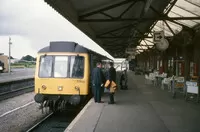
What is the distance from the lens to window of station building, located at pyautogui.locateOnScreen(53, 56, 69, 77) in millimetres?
10883

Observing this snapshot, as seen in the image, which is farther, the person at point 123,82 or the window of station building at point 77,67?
the person at point 123,82

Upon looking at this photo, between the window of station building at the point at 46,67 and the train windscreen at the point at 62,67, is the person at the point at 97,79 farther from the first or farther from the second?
the window of station building at the point at 46,67

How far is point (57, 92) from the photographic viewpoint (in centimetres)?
1059

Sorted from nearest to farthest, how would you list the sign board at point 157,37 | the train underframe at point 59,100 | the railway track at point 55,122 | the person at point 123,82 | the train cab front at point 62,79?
1. the railway track at point 55,122
2. the train underframe at point 59,100
3. the train cab front at point 62,79
4. the sign board at point 157,37
5. the person at point 123,82

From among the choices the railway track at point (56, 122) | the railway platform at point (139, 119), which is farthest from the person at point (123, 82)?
the railway platform at point (139, 119)

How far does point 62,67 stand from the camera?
431 inches

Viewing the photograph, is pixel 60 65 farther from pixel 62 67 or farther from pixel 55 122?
pixel 55 122

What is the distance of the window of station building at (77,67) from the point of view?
1087cm

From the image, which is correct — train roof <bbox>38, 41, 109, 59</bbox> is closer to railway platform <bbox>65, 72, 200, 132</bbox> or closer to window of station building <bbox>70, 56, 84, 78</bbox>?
window of station building <bbox>70, 56, 84, 78</bbox>

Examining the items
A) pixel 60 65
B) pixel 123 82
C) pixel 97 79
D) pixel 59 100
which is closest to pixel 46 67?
pixel 60 65

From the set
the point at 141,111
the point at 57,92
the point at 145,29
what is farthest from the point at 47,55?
the point at 145,29

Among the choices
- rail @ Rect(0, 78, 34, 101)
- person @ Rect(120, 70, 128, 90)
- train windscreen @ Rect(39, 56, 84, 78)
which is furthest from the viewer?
rail @ Rect(0, 78, 34, 101)

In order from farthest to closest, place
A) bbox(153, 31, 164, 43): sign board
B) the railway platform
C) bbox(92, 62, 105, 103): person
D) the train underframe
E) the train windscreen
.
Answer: bbox(153, 31, 164, 43): sign board, bbox(92, 62, 105, 103): person, the train windscreen, the train underframe, the railway platform

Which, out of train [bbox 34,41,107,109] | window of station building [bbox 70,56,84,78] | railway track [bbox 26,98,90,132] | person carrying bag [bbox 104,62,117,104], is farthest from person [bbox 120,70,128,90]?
window of station building [bbox 70,56,84,78]
